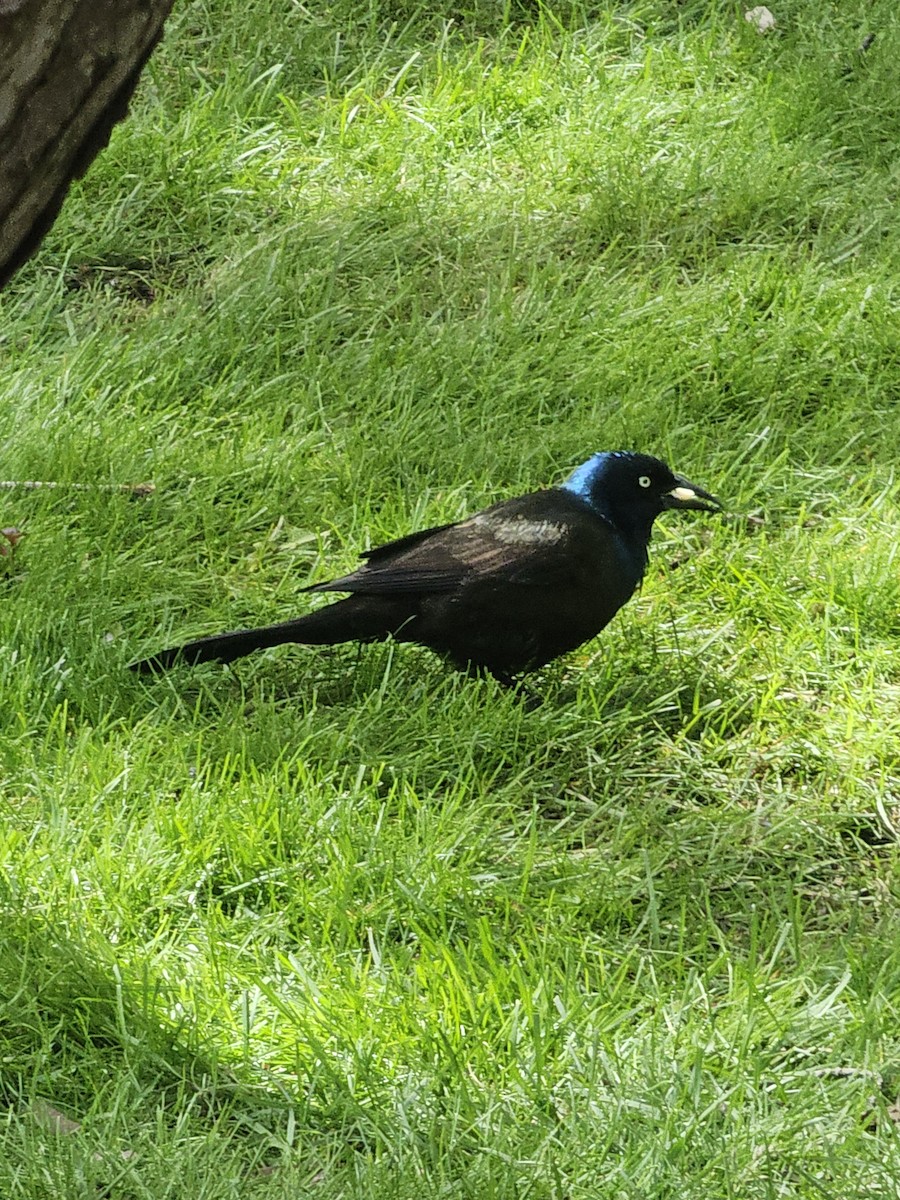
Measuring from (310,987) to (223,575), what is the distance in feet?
5.82

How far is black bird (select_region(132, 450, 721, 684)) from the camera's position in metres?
3.96

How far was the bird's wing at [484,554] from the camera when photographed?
3.98 meters

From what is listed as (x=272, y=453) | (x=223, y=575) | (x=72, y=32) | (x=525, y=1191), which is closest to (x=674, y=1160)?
(x=525, y=1191)

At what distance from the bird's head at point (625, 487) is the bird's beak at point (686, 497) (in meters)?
0.03

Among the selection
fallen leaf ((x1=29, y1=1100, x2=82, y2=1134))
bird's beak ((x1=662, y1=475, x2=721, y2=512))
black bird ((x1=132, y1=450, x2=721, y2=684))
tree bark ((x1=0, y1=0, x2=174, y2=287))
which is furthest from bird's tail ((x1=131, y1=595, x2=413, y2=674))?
tree bark ((x1=0, y1=0, x2=174, y2=287))

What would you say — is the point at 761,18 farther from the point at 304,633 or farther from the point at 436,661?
the point at 304,633

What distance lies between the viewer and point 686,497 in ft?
14.2

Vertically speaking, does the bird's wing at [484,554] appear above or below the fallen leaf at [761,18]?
below

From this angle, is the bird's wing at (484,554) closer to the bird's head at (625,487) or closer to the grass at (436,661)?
the bird's head at (625,487)

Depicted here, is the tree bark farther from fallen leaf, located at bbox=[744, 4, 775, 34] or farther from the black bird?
fallen leaf, located at bbox=[744, 4, 775, 34]

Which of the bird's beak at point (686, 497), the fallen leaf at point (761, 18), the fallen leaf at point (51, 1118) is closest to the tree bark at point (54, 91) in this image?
the fallen leaf at point (51, 1118)

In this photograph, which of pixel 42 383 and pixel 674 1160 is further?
pixel 42 383

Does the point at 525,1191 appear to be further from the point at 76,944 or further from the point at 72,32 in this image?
the point at 72,32

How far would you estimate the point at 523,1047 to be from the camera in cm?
288
